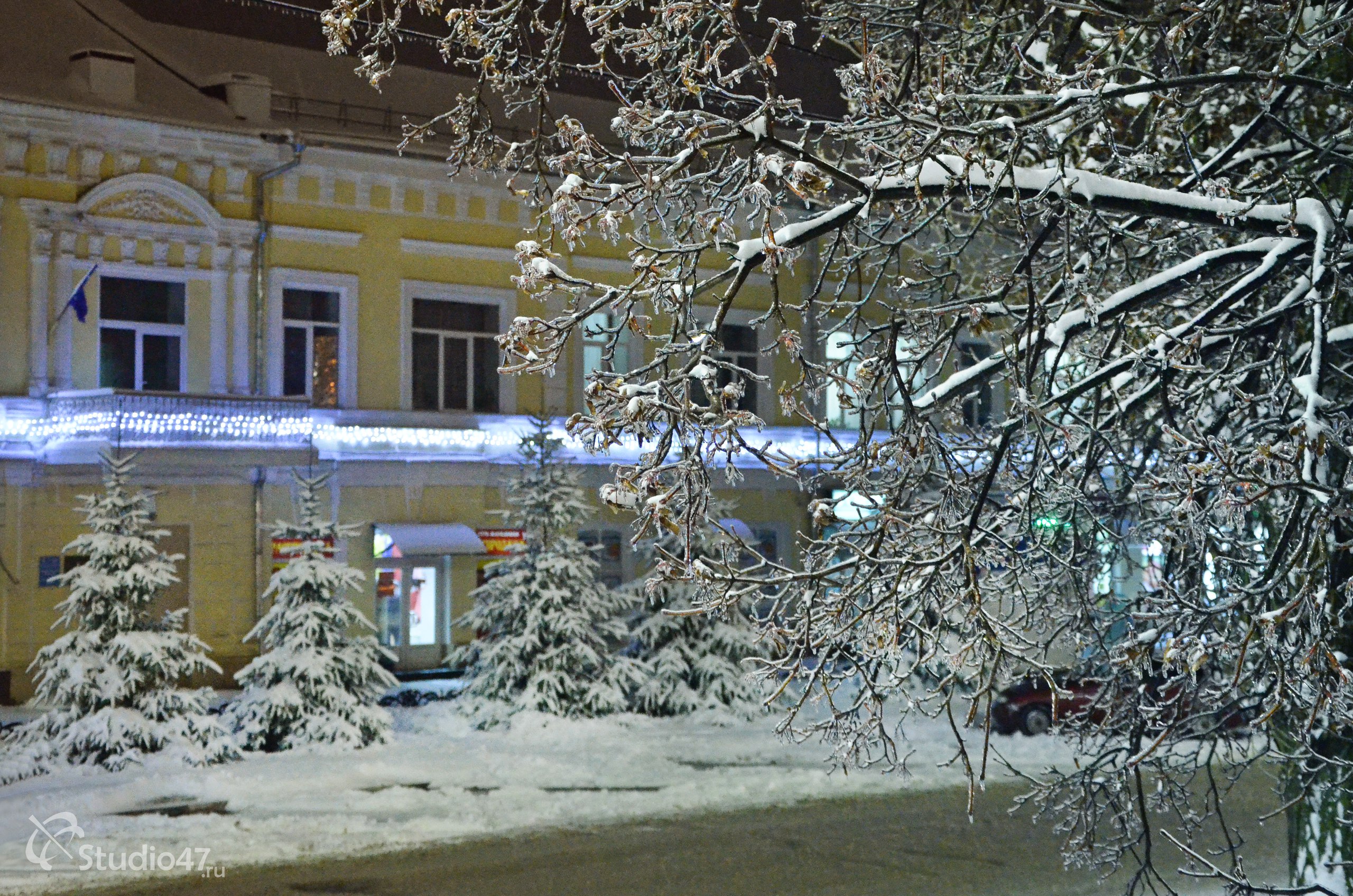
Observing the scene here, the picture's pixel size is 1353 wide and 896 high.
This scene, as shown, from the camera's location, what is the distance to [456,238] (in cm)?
2523

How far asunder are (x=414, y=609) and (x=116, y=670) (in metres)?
9.21

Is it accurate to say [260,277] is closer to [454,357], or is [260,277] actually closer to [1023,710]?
[454,357]

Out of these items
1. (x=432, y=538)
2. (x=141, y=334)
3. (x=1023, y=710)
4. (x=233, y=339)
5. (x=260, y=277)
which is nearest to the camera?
(x=1023, y=710)

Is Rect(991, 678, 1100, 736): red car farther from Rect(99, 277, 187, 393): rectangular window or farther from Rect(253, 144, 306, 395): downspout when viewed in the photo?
Rect(99, 277, 187, 393): rectangular window

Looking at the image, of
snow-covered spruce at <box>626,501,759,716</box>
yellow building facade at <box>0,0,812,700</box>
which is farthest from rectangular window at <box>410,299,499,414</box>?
snow-covered spruce at <box>626,501,759,716</box>

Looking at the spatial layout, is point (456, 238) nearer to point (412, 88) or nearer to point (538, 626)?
point (412, 88)

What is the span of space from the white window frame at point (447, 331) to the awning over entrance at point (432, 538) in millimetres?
2134

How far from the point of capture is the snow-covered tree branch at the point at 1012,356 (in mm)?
5293

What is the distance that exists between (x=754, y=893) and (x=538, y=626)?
8461 mm

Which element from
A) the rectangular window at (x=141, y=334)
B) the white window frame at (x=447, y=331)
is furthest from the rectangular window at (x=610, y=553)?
the rectangular window at (x=141, y=334)

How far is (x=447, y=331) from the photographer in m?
25.4

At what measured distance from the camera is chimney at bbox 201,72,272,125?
23094mm

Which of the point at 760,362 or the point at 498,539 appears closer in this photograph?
the point at 498,539

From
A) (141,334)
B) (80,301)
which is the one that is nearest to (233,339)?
(141,334)
